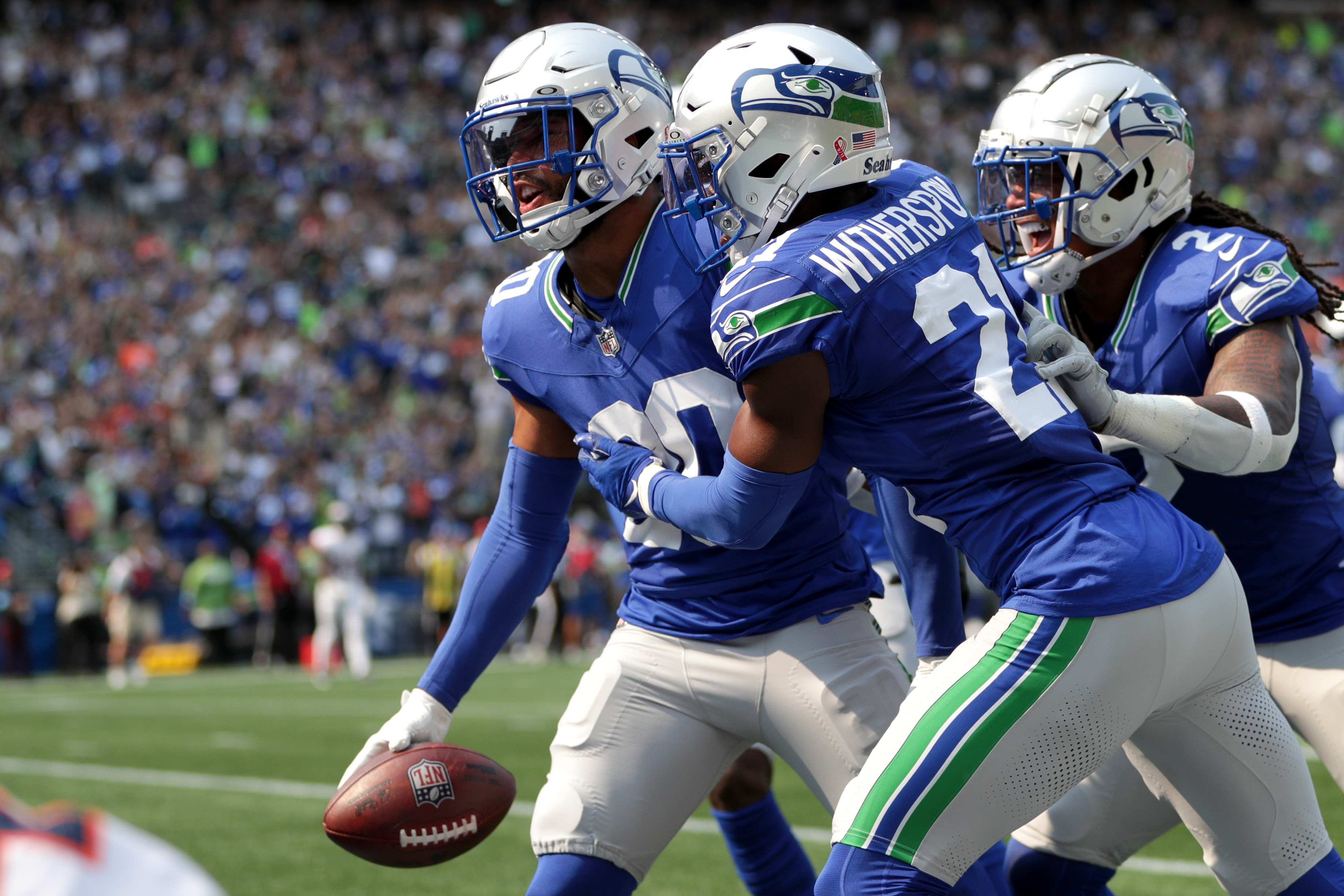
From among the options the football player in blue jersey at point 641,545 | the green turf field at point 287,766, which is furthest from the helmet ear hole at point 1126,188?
the green turf field at point 287,766

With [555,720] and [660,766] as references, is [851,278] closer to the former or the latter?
[660,766]

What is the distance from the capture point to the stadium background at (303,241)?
16391mm

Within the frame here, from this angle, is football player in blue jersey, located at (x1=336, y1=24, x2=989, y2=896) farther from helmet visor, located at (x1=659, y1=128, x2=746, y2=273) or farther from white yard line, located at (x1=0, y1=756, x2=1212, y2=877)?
white yard line, located at (x1=0, y1=756, x2=1212, y2=877)

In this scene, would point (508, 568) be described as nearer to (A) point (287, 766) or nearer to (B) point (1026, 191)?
(B) point (1026, 191)

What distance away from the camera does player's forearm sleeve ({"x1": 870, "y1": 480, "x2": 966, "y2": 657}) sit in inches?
111

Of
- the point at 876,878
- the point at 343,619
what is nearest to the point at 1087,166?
the point at 876,878

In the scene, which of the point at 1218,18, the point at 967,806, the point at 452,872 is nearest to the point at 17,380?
the point at 452,872

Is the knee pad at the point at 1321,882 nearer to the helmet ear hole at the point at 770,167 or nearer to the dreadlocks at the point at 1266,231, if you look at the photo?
the dreadlocks at the point at 1266,231

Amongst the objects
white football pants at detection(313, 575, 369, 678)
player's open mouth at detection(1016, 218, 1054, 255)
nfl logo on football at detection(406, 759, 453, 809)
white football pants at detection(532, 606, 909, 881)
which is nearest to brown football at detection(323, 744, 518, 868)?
nfl logo on football at detection(406, 759, 453, 809)

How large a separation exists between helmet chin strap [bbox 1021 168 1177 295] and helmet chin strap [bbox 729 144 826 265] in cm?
58

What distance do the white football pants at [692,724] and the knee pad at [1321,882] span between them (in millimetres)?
705

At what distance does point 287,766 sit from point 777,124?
617 cm

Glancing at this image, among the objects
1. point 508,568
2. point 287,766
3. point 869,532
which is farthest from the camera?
point 287,766

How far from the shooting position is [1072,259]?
2803mm
